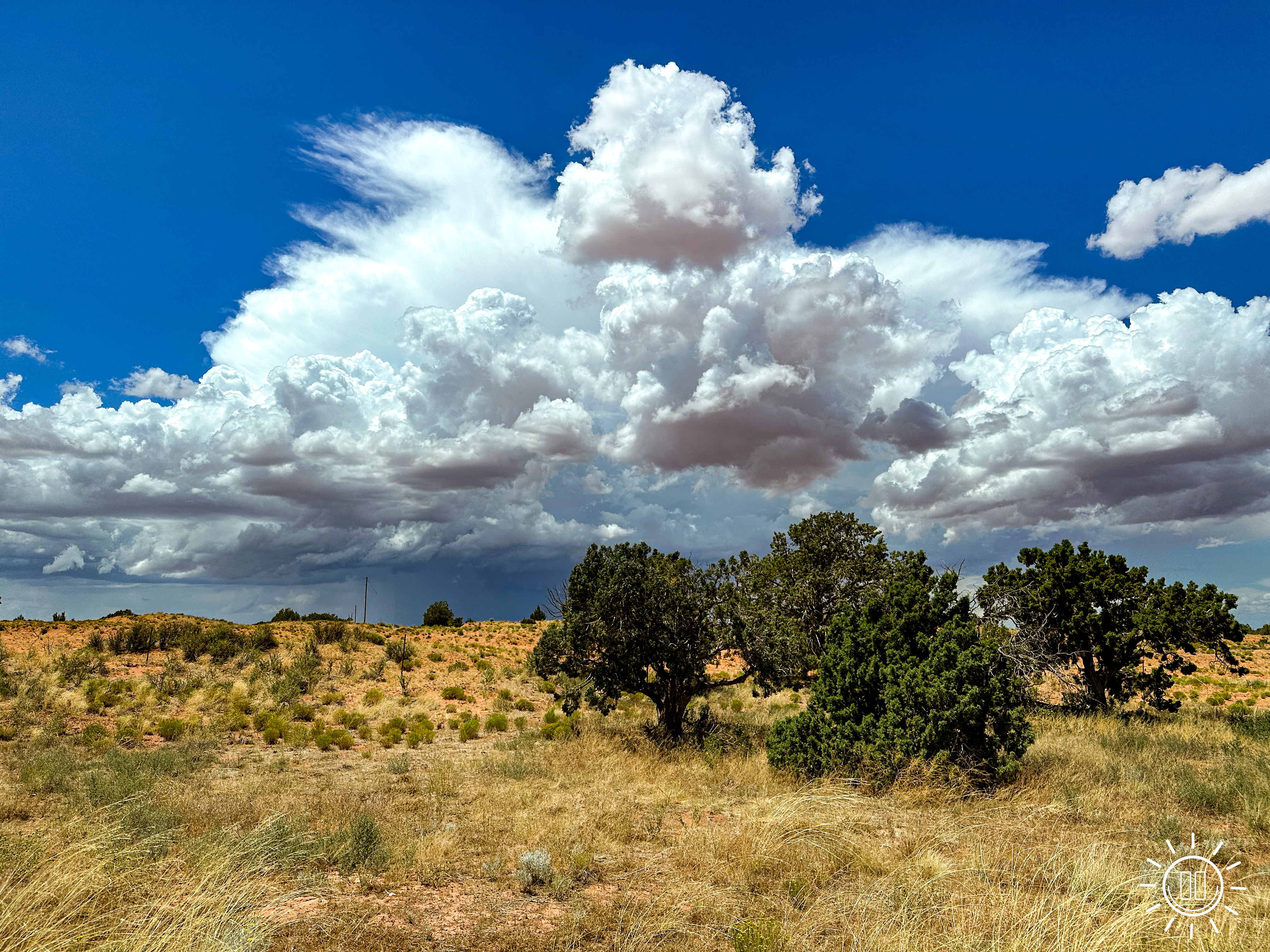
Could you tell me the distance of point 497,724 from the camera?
2325cm

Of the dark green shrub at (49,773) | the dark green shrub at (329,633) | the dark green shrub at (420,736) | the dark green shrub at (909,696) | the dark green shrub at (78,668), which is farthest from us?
the dark green shrub at (329,633)

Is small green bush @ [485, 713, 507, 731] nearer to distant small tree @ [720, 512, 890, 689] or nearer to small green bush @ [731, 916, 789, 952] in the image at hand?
distant small tree @ [720, 512, 890, 689]

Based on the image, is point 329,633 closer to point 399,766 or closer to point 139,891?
point 399,766

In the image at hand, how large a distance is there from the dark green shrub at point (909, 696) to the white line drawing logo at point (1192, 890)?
3.43 m

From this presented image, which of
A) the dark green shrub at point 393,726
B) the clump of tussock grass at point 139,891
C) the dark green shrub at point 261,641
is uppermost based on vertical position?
the dark green shrub at point 261,641

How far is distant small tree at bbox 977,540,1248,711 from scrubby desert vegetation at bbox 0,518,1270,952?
4.33 feet

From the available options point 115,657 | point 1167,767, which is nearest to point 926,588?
point 1167,767

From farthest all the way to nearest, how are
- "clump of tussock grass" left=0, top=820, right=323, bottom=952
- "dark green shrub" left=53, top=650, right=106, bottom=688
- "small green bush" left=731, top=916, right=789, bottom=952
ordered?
"dark green shrub" left=53, top=650, right=106, bottom=688, "small green bush" left=731, top=916, right=789, bottom=952, "clump of tussock grass" left=0, top=820, right=323, bottom=952

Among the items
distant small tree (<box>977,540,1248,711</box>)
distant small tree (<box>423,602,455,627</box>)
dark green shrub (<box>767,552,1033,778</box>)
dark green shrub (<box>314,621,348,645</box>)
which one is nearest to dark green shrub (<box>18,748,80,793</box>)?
dark green shrub (<box>767,552,1033,778</box>)

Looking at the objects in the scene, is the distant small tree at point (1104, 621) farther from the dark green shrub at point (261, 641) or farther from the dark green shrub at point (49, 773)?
the dark green shrub at point (261, 641)

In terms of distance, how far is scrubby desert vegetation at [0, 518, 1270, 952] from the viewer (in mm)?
6578

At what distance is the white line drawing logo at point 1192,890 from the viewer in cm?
622

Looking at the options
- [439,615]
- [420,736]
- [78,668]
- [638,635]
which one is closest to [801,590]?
[638,635]

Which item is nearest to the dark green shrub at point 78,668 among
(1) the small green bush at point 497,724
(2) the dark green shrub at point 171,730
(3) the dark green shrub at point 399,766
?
(2) the dark green shrub at point 171,730
